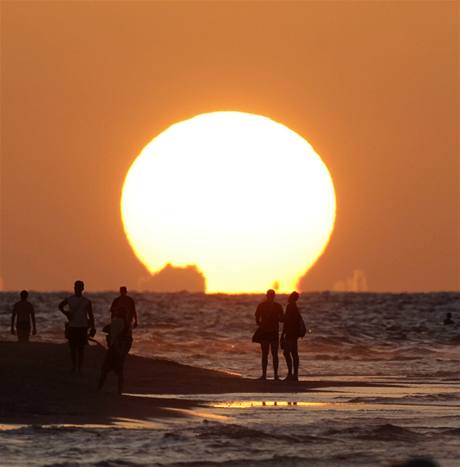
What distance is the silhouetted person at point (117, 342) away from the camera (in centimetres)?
2430

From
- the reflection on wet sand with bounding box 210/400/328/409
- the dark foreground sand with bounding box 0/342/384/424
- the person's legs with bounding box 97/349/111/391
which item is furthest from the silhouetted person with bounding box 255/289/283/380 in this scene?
the person's legs with bounding box 97/349/111/391

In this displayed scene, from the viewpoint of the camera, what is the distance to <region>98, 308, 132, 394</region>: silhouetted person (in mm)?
24297

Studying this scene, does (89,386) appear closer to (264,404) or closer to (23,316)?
(264,404)

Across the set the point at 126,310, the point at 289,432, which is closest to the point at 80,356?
the point at 126,310

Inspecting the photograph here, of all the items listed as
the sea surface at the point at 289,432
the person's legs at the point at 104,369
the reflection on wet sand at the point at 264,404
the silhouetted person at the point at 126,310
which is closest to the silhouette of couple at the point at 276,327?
the sea surface at the point at 289,432

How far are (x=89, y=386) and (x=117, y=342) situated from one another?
4.05 ft

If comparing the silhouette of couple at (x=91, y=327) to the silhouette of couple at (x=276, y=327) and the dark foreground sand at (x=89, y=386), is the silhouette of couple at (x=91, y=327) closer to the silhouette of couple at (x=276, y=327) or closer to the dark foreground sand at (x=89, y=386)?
the dark foreground sand at (x=89, y=386)

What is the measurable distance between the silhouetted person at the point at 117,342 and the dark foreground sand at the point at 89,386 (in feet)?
1.55

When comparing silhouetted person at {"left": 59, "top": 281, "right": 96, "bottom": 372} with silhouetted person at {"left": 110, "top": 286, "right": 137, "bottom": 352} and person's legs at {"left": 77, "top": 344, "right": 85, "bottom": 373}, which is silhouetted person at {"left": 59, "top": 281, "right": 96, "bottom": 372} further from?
silhouetted person at {"left": 110, "top": 286, "right": 137, "bottom": 352}

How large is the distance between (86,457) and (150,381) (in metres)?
12.2

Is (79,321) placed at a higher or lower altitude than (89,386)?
higher

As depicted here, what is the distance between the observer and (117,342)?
24297 mm

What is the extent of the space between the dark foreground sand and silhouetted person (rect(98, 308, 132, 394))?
473 millimetres

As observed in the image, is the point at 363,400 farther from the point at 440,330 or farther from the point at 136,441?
the point at 440,330
